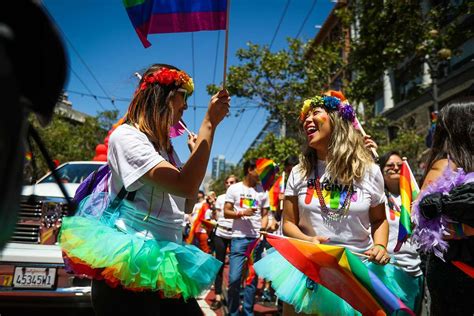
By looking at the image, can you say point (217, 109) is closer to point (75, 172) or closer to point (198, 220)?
point (75, 172)

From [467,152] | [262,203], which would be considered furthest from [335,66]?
[467,152]

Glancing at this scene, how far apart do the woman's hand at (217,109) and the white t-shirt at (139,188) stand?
0.32 metres

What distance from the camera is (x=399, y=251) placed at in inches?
160

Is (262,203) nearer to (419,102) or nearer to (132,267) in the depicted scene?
(132,267)

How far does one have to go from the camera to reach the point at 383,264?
2.72 m

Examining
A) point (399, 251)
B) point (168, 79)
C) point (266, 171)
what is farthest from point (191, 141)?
point (266, 171)

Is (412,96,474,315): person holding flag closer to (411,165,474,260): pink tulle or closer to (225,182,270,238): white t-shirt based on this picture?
(411,165,474,260): pink tulle

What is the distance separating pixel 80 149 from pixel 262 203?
2587 cm

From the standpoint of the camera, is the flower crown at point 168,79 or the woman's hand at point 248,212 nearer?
the flower crown at point 168,79

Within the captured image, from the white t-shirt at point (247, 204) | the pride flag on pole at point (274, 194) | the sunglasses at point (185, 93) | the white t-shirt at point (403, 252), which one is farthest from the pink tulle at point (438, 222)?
the pride flag on pole at point (274, 194)

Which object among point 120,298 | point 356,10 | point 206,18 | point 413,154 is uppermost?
Answer: point 356,10

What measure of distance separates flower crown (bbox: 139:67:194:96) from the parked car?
244 cm

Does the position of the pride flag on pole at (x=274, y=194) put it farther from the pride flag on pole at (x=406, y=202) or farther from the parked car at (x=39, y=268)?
the pride flag on pole at (x=406, y=202)

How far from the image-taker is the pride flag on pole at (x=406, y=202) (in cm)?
327
